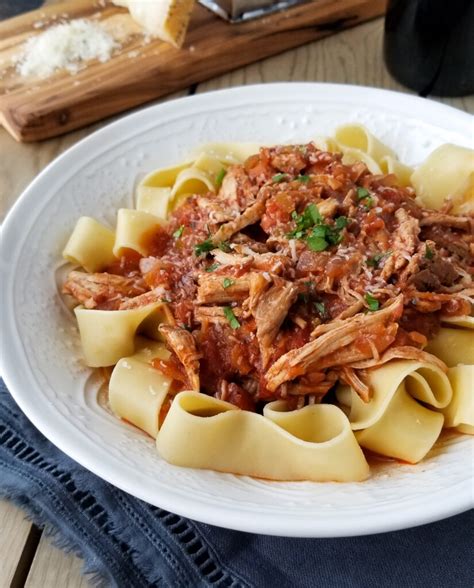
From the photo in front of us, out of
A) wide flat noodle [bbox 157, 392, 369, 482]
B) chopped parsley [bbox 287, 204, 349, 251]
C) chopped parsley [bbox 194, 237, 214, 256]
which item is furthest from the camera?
chopped parsley [bbox 194, 237, 214, 256]

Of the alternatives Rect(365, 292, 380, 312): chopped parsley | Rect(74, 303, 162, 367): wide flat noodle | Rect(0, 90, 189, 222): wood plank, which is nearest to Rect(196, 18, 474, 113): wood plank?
Rect(0, 90, 189, 222): wood plank

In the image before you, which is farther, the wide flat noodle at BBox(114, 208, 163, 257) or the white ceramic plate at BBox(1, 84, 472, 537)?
the wide flat noodle at BBox(114, 208, 163, 257)

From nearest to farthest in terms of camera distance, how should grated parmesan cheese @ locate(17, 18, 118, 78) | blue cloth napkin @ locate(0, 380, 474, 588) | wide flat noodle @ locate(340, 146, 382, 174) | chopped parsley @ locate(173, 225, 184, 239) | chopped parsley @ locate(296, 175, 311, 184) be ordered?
blue cloth napkin @ locate(0, 380, 474, 588), chopped parsley @ locate(296, 175, 311, 184), chopped parsley @ locate(173, 225, 184, 239), wide flat noodle @ locate(340, 146, 382, 174), grated parmesan cheese @ locate(17, 18, 118, 78)

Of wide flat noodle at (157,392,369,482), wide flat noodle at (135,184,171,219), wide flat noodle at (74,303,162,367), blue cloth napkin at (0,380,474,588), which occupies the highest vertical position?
wide flat noodle at (135,184,171,219)

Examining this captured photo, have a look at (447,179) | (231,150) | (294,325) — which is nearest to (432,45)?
(447,179)

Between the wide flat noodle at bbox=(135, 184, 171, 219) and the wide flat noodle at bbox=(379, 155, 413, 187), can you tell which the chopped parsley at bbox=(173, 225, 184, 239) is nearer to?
the wide flat noodle at bbox=(135, 184, 171, 219)

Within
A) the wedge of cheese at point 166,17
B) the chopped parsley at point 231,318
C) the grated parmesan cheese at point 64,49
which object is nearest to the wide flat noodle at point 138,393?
the chopped parsley at point 231,318

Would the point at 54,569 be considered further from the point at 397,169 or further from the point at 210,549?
the point at 397,169

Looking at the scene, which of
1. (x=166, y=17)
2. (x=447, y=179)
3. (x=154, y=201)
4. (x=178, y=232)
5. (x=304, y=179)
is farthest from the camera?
(x=166, y=17)
